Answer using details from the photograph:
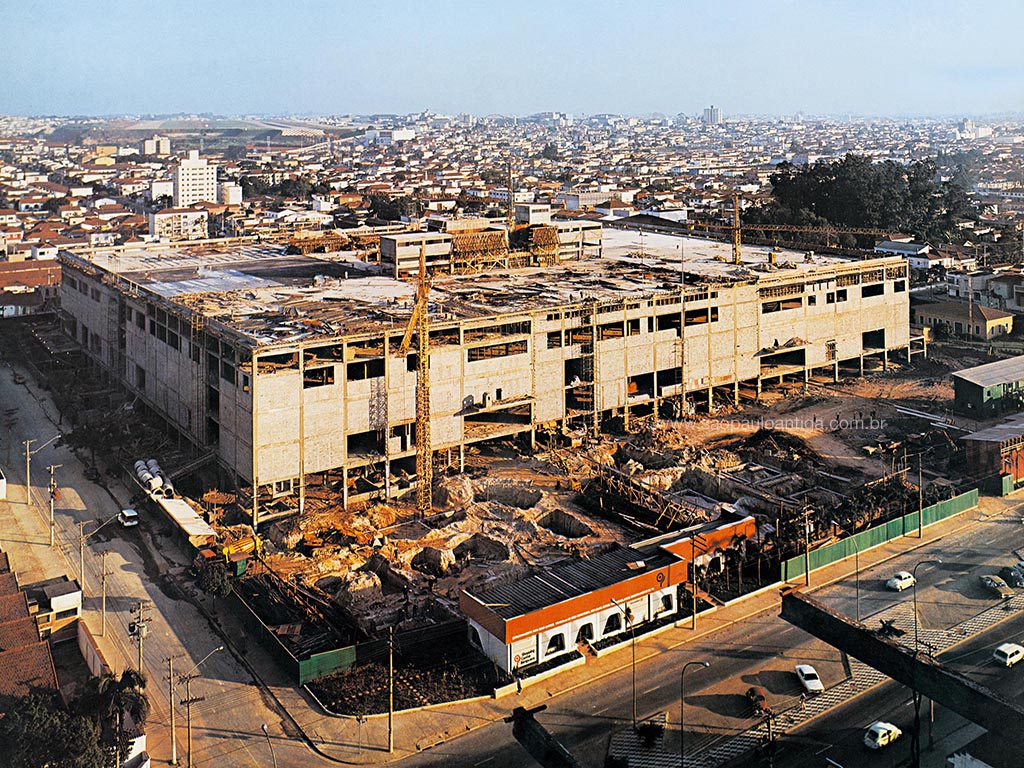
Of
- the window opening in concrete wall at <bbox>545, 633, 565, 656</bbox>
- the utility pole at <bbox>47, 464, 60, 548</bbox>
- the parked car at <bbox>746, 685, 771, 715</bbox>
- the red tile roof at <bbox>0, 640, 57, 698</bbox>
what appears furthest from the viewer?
the utility pole at <bbox>47, 464, 60, 548</bbox>

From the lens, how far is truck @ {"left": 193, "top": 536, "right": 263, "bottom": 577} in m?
11.1

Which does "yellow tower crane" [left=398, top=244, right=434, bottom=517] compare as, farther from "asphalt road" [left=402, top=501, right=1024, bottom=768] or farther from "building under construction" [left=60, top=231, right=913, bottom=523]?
"asphalt road" [left=402, top=501, right=1024, bottom=768]

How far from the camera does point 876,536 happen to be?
464 inches

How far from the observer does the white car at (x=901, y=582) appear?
409 inches

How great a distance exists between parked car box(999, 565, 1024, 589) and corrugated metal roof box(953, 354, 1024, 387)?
21.1ft

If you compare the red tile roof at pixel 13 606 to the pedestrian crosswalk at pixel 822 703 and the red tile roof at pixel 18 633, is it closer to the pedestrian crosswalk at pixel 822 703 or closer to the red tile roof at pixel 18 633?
the red tile roof at pixel 18 633

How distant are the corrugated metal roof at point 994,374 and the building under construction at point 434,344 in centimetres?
274

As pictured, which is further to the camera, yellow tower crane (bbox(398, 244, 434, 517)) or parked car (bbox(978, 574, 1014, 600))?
yellow tower crane (bbox(398, 244, 434, 517))

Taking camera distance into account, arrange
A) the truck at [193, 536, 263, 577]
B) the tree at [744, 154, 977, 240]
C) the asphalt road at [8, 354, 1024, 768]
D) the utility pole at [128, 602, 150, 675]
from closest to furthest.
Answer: the asphalt road at [8, 354, 1024, 768]
the utility pole at [128, 602, 150, 675]
the truck at [193, 536, 263, 577]
the tree at [744, 154, 977, 240]

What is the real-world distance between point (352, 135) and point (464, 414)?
104341mm

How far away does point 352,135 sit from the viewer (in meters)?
113

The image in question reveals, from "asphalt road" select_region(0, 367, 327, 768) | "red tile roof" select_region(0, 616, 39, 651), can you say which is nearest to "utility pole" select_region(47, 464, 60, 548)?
"asphalt road" select_region(0, 367, 327, 768)

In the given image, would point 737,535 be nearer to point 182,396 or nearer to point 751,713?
point 751,713

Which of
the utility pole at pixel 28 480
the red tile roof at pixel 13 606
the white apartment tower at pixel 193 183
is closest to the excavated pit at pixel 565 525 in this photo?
the red tile roof at pixel 13 606
